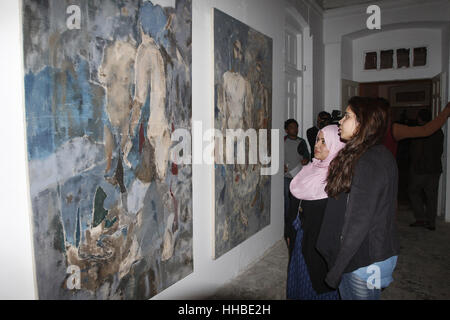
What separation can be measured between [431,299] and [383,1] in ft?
18.0

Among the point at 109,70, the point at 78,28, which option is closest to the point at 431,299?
the point at 109,70

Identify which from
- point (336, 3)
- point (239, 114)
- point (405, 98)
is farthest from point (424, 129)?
point (405, 98)

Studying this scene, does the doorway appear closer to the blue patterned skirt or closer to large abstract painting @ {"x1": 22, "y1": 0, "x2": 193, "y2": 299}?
the blue patterned skirt

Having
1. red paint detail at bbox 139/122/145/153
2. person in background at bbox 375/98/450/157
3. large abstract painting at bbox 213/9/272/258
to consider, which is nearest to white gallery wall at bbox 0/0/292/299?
large abstract painting at bbox 213/9/272/258

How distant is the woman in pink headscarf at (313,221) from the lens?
2186mm

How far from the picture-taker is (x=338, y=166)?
1787 mm

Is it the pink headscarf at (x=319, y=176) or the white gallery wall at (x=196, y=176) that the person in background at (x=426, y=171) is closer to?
the white gallery wall at (x=196, y=176)

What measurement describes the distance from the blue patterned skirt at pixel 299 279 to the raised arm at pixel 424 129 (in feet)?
5.11

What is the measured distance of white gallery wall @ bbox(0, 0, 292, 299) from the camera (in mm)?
1524

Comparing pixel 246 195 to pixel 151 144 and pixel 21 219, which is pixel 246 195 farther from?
pixel 21 219

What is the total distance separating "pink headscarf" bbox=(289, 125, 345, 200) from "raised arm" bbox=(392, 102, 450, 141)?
4.12ft

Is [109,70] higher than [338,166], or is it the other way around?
[109,70]

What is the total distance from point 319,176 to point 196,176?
1059 millimetres
